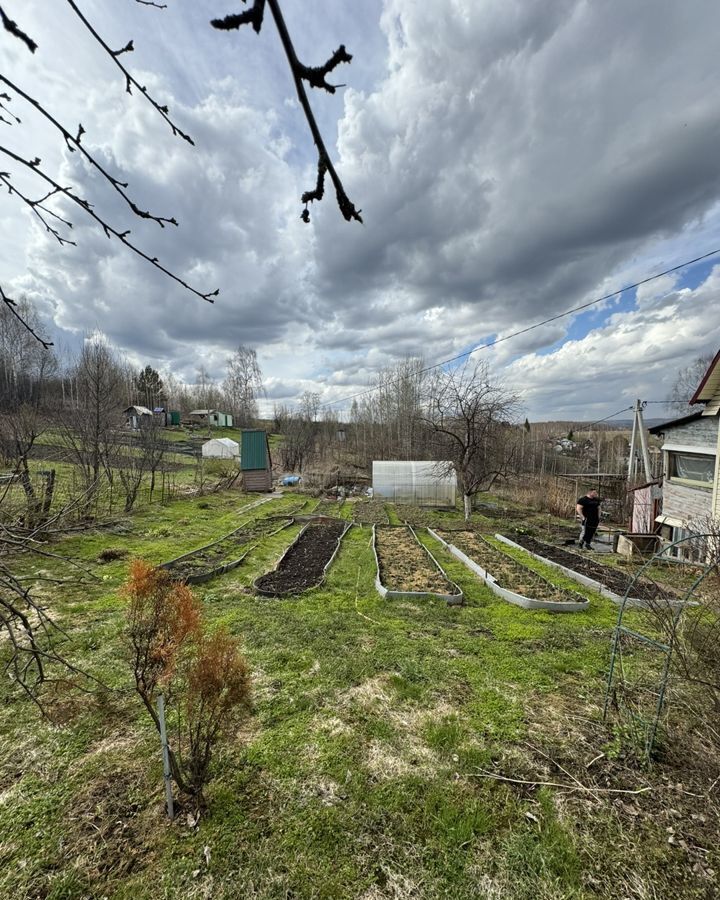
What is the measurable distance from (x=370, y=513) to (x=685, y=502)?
9.51m

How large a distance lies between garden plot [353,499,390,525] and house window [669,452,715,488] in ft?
27.5

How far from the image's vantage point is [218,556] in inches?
332

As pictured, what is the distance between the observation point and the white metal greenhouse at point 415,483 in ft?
53.5

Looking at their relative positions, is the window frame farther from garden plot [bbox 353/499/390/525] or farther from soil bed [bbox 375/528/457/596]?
garden plot [bbox 353/499/390/525]

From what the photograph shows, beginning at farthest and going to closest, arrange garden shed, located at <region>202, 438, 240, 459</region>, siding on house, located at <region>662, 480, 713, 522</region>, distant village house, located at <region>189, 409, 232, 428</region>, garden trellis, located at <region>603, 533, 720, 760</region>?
distant village house, located at <region>189, 409, 232, 428</region> < garden shed, located at <region>202, 438, 240, 459</region> < siding on house, located at <region>662, 480, 713, 522</region> < garden trellis, located at <region>603, 533, 720, 760</region>

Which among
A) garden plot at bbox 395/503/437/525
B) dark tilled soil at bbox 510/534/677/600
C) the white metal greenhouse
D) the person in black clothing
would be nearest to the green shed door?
the white metal greenhouse

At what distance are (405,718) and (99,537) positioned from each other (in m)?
8.94

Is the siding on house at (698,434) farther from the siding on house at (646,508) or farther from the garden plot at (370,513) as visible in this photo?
the garden plot at (370,513)

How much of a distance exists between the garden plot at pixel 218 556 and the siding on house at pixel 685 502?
35.0ft

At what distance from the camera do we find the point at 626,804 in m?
2.63

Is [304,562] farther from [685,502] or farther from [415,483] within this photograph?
[685,502]

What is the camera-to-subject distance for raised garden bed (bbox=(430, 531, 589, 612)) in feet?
20.0

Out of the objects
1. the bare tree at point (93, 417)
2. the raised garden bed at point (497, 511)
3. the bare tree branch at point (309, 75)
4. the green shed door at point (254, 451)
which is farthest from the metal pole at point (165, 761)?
the green shed door at point (254, 451)

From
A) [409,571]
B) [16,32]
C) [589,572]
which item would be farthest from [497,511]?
[16,32]
